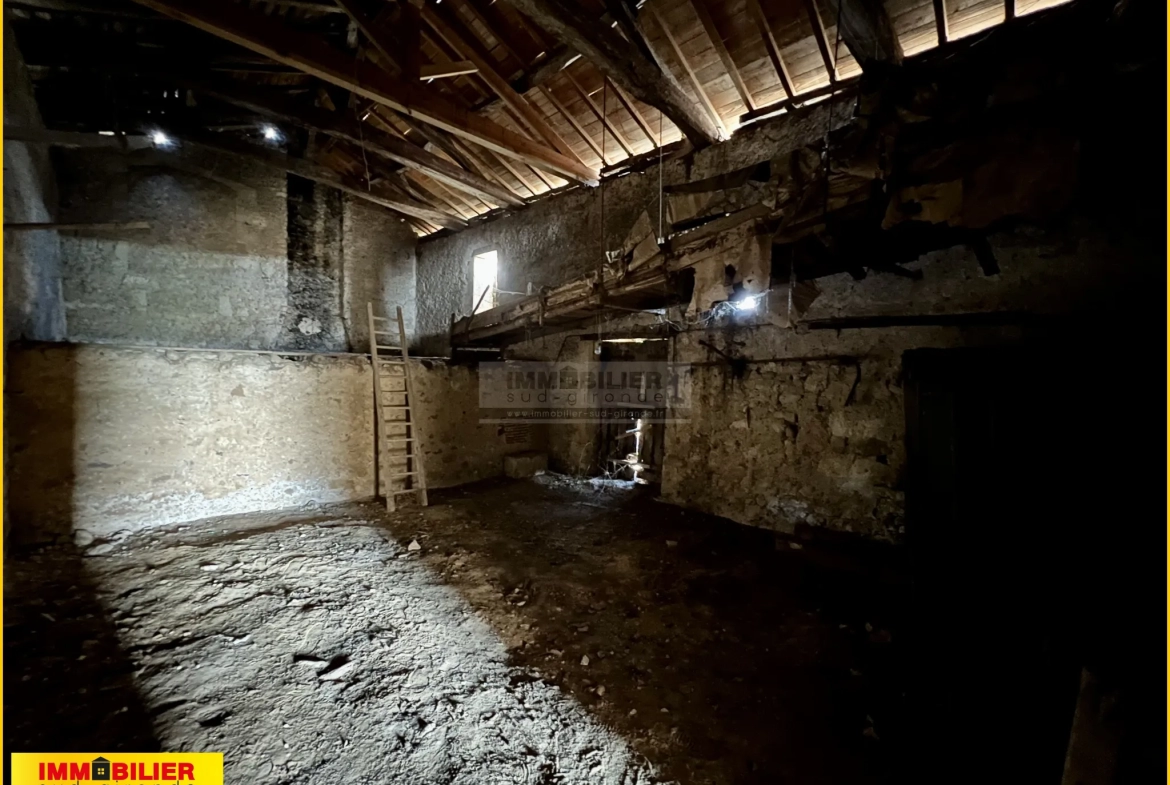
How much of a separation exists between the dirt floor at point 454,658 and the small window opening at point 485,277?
4.74 m

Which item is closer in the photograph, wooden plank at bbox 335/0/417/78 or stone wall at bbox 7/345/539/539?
stone wall at bbox 7/345/539/539

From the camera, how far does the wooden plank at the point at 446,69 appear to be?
4.46 metres

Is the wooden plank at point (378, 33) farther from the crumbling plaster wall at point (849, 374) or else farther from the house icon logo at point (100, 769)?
the house icon logo at point (100, 769)

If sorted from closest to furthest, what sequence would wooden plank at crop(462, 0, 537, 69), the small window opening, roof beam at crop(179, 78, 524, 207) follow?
wooden plank at crop(462, 0, 537, 69), roof beam at crop(179, 78, 524, 207), the small window opening

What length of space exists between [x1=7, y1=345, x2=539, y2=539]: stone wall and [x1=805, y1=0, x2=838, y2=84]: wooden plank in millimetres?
5277

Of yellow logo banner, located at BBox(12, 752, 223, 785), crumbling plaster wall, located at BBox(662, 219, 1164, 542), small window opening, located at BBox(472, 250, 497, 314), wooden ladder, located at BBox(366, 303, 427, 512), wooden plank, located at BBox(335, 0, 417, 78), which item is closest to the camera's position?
yellow logo banner, located at BBox(12, 752, 223, 785)

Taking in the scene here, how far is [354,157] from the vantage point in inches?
285

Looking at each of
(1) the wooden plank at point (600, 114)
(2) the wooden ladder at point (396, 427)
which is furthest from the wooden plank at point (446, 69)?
(2) the wooden ladder at point (396, 427)

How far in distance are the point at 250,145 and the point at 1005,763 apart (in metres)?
9.89

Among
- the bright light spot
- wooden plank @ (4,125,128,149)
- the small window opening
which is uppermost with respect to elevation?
the small window opening

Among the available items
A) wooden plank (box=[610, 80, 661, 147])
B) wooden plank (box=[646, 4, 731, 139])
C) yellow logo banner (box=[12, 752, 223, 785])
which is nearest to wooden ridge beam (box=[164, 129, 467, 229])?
wooden plank (box=[610, 80, 661, 147])

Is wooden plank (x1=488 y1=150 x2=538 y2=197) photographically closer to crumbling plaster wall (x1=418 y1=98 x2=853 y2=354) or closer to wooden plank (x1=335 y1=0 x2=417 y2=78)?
crumbling plaster wall (x1=418 y1=98 x2=853 y2=354)

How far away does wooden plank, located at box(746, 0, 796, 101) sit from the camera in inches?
138

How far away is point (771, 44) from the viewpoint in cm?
366
